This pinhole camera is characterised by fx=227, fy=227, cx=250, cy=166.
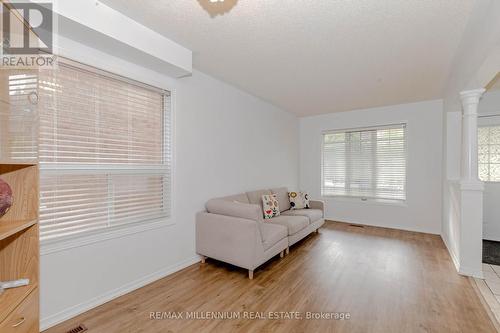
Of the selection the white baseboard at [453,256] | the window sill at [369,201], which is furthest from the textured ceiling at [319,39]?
the white baseboard at [453,256]

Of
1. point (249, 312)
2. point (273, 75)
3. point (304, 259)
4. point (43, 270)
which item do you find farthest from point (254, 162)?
point (43, 270)

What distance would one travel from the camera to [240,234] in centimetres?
262

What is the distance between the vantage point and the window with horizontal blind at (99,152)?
1846 millimetres

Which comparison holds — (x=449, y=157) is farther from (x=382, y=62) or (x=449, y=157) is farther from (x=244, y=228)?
(x=244, y=228)

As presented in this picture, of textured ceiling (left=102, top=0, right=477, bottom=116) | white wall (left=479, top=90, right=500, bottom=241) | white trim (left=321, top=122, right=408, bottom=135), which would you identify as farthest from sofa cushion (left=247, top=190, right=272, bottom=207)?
white wall (left=479, top=90, right=500, bottom=241)

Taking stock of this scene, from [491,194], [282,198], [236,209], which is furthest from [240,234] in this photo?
[491,194]

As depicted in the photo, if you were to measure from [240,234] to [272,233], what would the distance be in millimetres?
496

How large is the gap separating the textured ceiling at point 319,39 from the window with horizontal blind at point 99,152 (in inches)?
28.4

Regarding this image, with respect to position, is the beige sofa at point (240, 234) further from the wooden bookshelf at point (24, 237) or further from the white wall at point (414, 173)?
the white wall at point (414, 173)

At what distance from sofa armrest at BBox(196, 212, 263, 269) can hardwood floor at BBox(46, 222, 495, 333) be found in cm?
21

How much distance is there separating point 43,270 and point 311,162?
5.13 metres

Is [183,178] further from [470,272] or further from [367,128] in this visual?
[367,128]

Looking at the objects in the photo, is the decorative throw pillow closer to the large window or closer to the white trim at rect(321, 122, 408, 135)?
the white trim at rect(321, 122, 408, 135)

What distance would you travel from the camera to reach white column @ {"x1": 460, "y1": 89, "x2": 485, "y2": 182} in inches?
105
